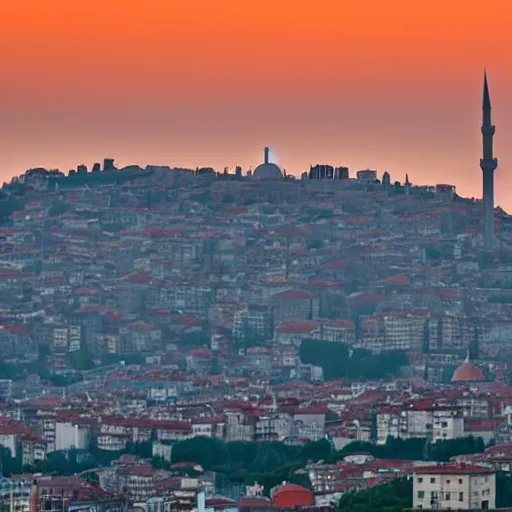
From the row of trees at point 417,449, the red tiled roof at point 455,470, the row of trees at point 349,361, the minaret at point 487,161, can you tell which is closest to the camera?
the red tiled roof at point 455,470

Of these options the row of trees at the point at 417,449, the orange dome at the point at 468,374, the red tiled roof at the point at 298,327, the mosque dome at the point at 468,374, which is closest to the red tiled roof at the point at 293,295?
the red tiled roof at the point at 298,327

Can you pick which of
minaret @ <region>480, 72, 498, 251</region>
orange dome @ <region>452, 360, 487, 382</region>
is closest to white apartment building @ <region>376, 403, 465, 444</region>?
orange dome @ <region>452, 360, 487, 382</region>

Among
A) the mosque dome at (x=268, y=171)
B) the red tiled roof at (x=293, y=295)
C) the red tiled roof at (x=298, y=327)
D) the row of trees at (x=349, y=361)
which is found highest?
the mosque dome at (x=268, y=171)

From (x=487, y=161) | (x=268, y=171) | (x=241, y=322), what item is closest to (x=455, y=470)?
(x=241, y=322)

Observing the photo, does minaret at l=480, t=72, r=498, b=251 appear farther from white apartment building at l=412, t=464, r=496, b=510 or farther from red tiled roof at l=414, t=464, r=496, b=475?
white apartment building at l=412, t=464, r=496, b=510

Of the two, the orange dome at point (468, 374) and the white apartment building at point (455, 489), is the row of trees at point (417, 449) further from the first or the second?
the orange dome at point (468, 374)

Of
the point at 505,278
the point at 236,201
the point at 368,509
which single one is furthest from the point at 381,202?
the point at 368,509
